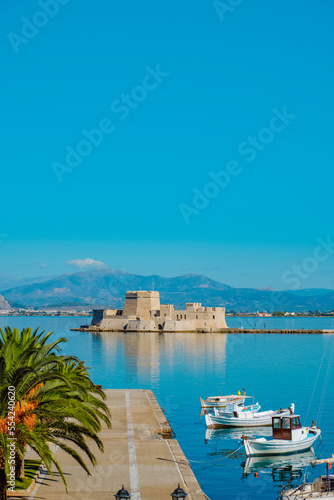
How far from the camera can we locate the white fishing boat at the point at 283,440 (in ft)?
71.2

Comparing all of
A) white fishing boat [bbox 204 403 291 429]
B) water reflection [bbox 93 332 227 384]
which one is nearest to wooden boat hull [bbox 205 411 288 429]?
white fishing boat [bbox 204 403 291 429]

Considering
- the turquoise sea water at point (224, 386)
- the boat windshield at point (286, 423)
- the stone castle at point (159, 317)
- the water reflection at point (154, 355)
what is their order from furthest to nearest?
1. the stone castle at point (159, 317)
2. the water reflection at point (154, 355)
3. the boat windshield at point (286, 423)
4. the turquoise sea water at point (224, 386)

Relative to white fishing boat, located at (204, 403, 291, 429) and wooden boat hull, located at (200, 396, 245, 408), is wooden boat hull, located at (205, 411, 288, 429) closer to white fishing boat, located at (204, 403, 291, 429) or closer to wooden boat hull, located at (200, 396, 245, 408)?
white fishing boat, located at (204, 403, 291, 429)

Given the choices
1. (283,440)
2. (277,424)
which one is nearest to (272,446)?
(283,440)

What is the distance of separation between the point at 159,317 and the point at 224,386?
71382mm

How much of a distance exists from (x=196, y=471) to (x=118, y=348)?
54.8 meters

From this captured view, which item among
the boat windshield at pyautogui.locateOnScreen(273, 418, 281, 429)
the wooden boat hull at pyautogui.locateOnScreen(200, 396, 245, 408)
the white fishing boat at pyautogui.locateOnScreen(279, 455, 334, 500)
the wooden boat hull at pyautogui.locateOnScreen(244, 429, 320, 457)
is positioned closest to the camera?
the white fishing boat at pyautogui.locateOnScreen(279, 455, 334, 500)

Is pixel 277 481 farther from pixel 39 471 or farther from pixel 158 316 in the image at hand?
pixel 158 316

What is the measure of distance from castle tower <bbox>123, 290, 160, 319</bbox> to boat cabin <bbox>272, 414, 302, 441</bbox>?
8786 centimetres

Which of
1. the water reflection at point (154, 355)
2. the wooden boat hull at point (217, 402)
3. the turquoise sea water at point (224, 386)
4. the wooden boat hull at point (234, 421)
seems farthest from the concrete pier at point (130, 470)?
the water reflection at point (154, 355)

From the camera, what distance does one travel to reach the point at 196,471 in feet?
65.4

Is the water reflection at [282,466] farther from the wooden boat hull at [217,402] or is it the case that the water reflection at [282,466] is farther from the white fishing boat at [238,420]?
the wooden boat hull at [217,402]

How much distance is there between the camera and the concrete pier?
551 inches

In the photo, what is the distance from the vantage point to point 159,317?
112375 millimetres
